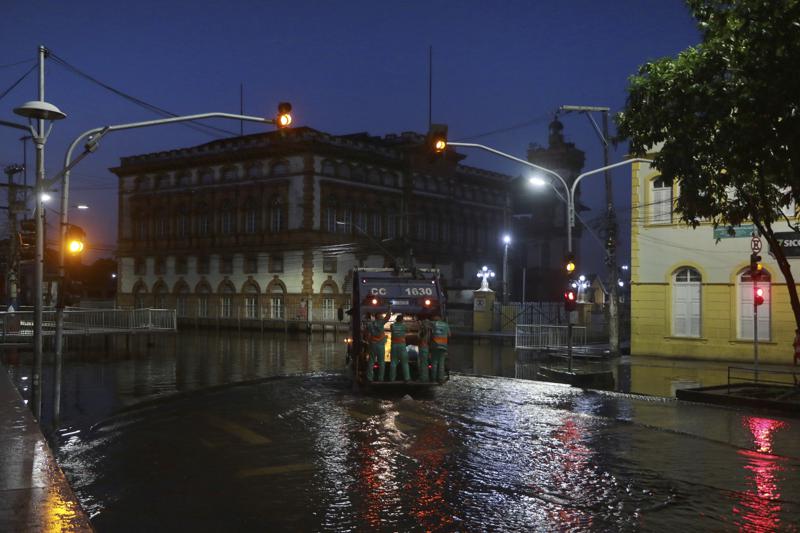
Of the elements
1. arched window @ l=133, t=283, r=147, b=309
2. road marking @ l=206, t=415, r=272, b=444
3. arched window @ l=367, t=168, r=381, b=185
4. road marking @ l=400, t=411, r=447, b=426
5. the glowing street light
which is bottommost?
road marking @ l=400, t=411, r=447, b=426

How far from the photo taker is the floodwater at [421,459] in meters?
7.57

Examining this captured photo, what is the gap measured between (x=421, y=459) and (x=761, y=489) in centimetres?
420

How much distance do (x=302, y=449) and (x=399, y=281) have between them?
8.51m

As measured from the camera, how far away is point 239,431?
12.4 meters

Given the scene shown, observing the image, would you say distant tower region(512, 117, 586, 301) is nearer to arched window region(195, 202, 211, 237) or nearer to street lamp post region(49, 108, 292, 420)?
arched window region(195, 202, 211, 237)

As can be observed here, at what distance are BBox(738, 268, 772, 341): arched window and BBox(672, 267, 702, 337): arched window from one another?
1.43 metres

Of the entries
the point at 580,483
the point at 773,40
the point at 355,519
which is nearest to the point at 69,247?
the point at 355,519

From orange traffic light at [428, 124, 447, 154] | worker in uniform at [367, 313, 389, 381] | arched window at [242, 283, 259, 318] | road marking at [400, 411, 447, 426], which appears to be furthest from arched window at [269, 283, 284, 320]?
road marking at [400, 411, 447, 426]

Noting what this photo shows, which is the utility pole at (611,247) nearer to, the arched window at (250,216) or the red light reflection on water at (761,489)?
the red light reflection on water at (761,489)

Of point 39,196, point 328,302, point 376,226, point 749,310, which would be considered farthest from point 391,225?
point 39,196

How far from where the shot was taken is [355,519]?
292 inches

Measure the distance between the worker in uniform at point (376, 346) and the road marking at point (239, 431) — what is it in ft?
13.0

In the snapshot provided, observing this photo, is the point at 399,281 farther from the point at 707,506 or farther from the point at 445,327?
the point at 707,506

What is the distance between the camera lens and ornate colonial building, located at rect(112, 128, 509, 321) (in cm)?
5366
